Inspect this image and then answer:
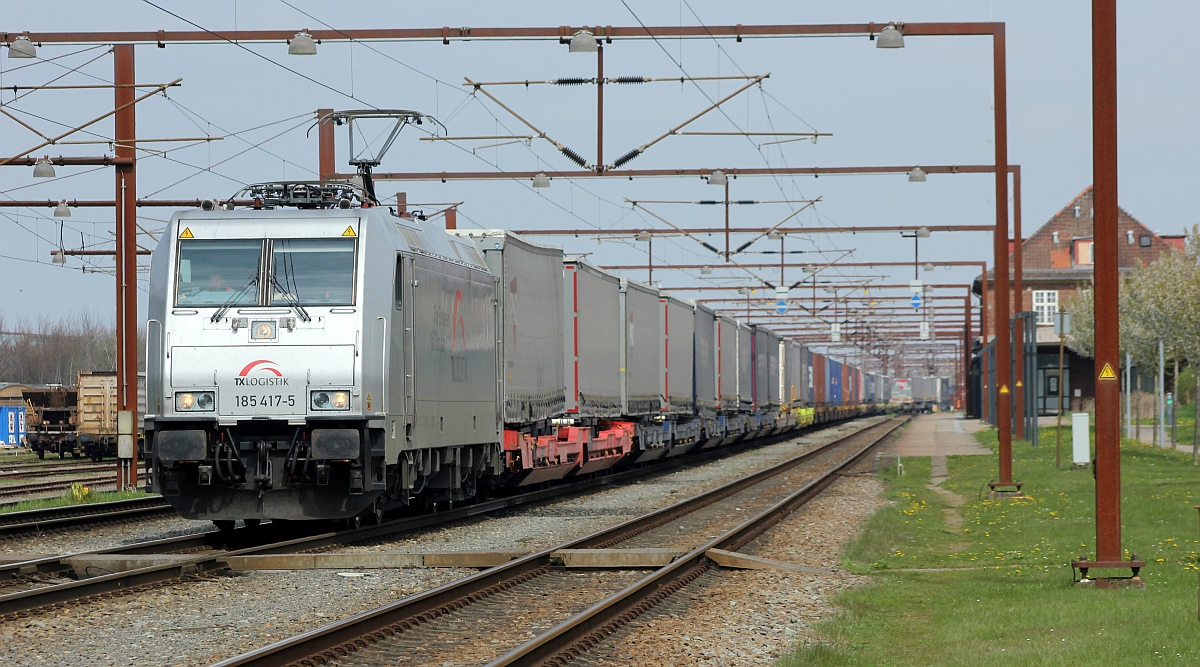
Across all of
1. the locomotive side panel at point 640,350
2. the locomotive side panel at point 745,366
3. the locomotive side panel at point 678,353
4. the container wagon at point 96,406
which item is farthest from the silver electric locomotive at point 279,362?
the locomotive side panel at point 745,366

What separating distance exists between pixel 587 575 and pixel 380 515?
4.29 m

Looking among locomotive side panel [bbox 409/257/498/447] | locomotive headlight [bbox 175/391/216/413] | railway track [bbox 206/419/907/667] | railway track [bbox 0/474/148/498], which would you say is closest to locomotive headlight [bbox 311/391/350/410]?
locomotive headlight [bbox 175/391/216/413]

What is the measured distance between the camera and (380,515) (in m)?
17.2

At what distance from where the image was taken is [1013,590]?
12.3 meters

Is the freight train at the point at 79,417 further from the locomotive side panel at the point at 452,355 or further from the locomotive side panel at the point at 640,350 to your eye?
the locomotive side panel at the point at 452,355

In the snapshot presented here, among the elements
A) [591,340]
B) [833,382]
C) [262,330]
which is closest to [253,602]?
[262,330]

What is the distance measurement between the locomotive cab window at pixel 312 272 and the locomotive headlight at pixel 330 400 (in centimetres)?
100

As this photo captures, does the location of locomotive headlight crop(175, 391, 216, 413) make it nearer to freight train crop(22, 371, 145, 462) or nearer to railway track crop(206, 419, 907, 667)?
railway track crop(206, 419, 907, 667)

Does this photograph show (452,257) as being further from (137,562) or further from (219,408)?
(137,562)

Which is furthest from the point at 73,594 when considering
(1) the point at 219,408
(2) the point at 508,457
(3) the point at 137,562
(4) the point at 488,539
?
(2) the point at 508,457

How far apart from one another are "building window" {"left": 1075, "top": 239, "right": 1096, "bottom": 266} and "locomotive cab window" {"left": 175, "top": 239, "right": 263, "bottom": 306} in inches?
3171

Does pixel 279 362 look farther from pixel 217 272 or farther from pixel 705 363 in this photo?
pixel 705 363

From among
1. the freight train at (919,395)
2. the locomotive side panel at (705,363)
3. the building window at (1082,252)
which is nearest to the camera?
the locomotive side panel at (705,363)

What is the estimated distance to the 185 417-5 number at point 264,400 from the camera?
15094 mm
